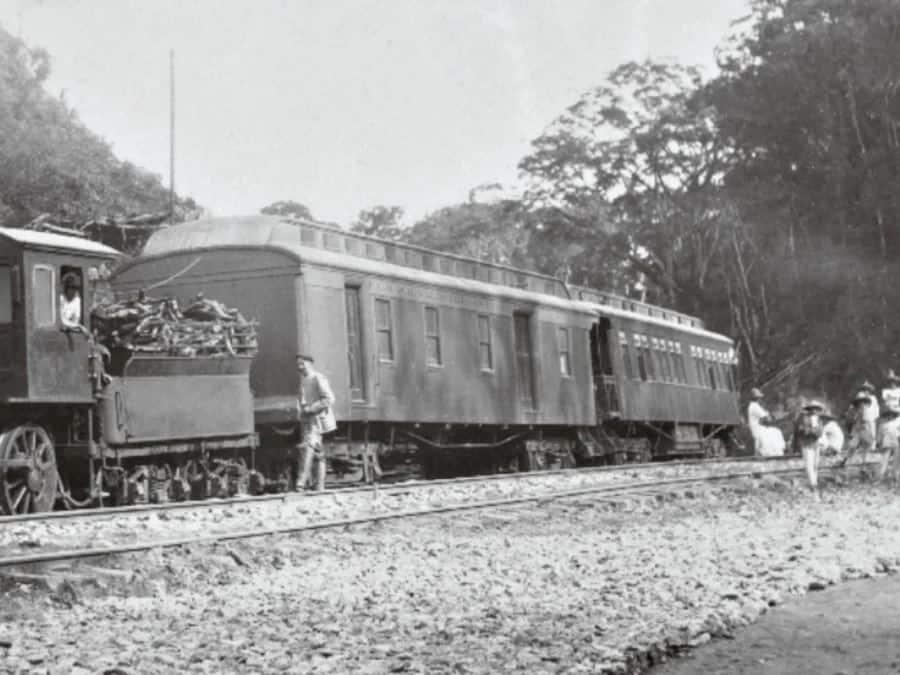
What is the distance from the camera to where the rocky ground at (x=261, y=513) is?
10.4 m

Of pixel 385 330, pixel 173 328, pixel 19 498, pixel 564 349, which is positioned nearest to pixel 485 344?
pixel 385 330

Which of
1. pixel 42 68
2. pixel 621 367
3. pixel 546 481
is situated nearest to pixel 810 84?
pixel 621 367

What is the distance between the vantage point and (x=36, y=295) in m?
13.1

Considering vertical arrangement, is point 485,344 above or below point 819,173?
below

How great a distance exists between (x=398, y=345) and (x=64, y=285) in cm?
565

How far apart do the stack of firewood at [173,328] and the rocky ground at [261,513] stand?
207cm

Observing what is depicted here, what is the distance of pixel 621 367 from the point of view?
2642 centimetres

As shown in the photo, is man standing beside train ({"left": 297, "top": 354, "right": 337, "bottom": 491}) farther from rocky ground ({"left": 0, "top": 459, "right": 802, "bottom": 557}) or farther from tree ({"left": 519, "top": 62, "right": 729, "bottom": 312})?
tree ({"left": 519, "top": 62, "right": 729, "bottom": 312})

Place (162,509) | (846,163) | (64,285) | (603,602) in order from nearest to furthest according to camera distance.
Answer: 1. (603,602)
2. (162,509)
3. (64,285)
4. (846,163)

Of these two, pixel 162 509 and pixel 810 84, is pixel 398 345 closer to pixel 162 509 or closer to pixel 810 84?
pixel 162 509

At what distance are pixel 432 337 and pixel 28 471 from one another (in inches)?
299

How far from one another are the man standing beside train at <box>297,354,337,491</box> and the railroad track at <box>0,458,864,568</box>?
100cm

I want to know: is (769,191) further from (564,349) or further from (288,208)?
(288,208)

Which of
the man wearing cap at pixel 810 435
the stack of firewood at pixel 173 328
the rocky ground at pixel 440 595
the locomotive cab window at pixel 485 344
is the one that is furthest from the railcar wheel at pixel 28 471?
the man wearing cap at pixel 810 435
